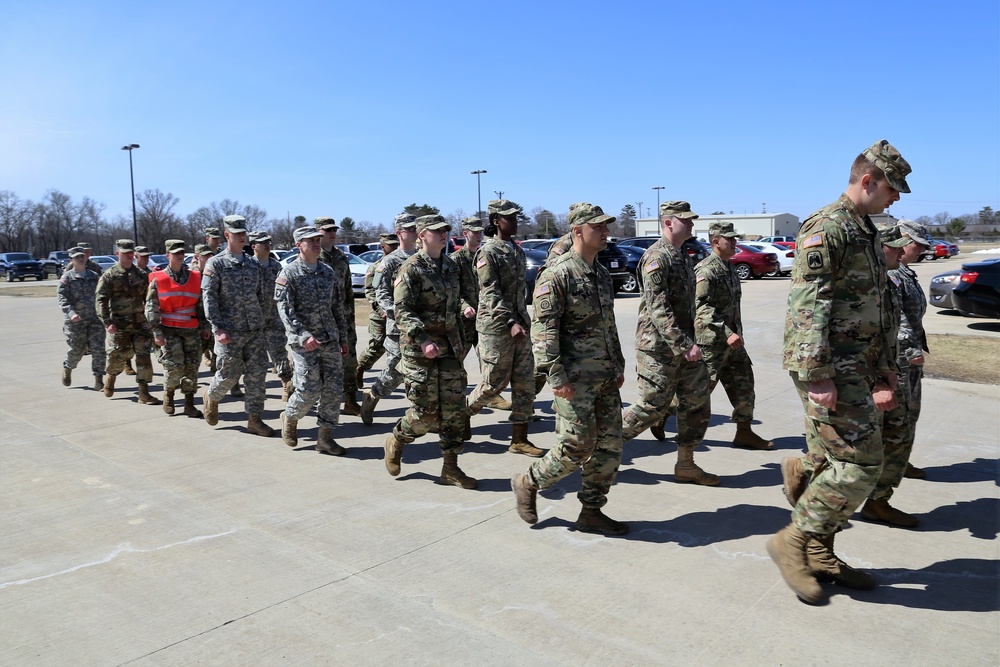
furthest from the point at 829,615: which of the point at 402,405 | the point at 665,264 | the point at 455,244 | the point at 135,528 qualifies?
the point at 455,244

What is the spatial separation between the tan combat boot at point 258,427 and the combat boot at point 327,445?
0.90 metres

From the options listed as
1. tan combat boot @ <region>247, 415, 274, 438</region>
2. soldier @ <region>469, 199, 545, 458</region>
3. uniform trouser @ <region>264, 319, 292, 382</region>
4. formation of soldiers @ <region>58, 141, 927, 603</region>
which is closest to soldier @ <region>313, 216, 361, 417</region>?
formation of soldiers @ <region>58, 141, 927, 603</region>

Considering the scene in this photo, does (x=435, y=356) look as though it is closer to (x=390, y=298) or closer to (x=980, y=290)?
(x=390, y=298)

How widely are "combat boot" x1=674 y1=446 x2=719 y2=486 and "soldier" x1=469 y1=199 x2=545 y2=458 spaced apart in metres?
1.31

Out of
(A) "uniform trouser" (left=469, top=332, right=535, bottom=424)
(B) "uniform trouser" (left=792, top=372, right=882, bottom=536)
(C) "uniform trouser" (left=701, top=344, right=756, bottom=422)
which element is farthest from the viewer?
(A) "uniform trouser" (left=469, top=332, right=535, bottom=424)

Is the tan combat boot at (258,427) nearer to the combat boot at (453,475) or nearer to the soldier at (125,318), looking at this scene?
the soldier at (125,318)

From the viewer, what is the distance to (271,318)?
806 cm

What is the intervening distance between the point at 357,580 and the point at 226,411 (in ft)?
16.4

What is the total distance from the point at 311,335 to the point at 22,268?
157 ft

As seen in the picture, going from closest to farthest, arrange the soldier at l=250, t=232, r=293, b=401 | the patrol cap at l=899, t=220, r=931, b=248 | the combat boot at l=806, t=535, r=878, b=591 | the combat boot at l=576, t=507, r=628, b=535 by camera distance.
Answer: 1. the combat boot at l=806, t=535, r=878, b=591
2. the combat boot at l=576, t=507, r=628, b=535
3. the patrol cap at l=899, t=220, r=931, b=248
4. the soldier at l=250, t=232, r=293, b=401

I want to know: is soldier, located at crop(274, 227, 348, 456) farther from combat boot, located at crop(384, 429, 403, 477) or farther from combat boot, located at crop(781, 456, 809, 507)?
combat boot, located at crop(781, 456, 809, 507)

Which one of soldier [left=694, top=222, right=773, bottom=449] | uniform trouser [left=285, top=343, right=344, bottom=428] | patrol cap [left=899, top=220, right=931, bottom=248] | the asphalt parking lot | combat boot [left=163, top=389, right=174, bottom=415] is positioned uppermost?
patrol cap [left=899, top=220, right=931, bottom=248]

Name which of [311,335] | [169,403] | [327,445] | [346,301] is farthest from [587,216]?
[169,403]

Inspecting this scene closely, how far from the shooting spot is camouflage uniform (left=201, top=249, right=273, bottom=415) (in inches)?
279
